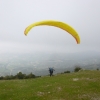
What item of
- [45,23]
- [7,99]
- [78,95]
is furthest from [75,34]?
[7,99]

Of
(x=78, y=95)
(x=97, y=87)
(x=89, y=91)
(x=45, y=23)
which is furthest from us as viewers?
(x=97, y=87)

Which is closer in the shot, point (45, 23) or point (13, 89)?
point (45, 23)

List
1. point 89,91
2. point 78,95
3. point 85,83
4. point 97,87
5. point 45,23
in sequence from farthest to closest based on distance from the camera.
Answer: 1. point 85,83
2. point 97,87
3. point 89,91
4. point 78,95
5. point 45,23

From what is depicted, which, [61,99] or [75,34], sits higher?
[75,34]

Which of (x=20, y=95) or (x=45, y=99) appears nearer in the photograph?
(x=45, y=99)

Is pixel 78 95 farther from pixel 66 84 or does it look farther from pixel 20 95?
pixel 20 95

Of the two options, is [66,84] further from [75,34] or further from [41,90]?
[75,34]

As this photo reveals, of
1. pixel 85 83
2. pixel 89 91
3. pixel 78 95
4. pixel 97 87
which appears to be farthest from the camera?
pixel 85 83

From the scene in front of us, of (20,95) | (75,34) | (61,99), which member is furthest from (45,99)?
(75,34)

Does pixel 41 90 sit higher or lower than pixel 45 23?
lower
